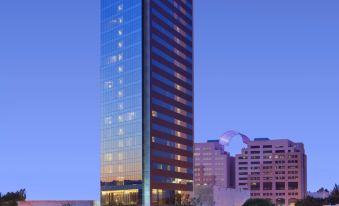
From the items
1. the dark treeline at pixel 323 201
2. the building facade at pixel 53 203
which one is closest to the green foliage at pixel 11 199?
the building facade at pixel 53 203

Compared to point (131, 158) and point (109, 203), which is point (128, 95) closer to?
point (131, 158)

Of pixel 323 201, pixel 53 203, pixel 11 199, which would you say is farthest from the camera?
pixel 11 199

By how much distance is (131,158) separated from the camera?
193750mm

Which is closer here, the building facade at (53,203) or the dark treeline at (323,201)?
the building facade at (53,203)

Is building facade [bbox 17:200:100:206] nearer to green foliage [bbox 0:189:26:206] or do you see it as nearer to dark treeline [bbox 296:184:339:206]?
green foliage [bbox 0:189:26:206]

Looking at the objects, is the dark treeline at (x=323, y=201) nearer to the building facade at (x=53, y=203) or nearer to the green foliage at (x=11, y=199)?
the building facade at (x=53, y=203)

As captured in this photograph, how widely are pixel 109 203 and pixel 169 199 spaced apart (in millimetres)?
20798

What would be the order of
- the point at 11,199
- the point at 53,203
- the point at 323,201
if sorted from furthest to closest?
the point at 11,199, the point at 323,201, the point at 53,203

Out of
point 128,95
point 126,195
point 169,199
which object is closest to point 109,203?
point 126,195

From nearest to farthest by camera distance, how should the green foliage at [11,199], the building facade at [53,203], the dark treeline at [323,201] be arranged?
the building facade at [53,203] < the green foliage at [11,199] < the dark treeline at [323,201]

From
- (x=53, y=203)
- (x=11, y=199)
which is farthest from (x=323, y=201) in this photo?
(x=11, y=199)

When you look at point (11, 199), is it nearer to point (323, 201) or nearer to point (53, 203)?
point (53, 203)

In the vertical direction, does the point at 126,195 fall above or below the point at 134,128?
below

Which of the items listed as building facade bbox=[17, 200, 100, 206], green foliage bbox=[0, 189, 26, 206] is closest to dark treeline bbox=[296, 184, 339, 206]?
building facade bbox=[17, 200, 100, 206]
